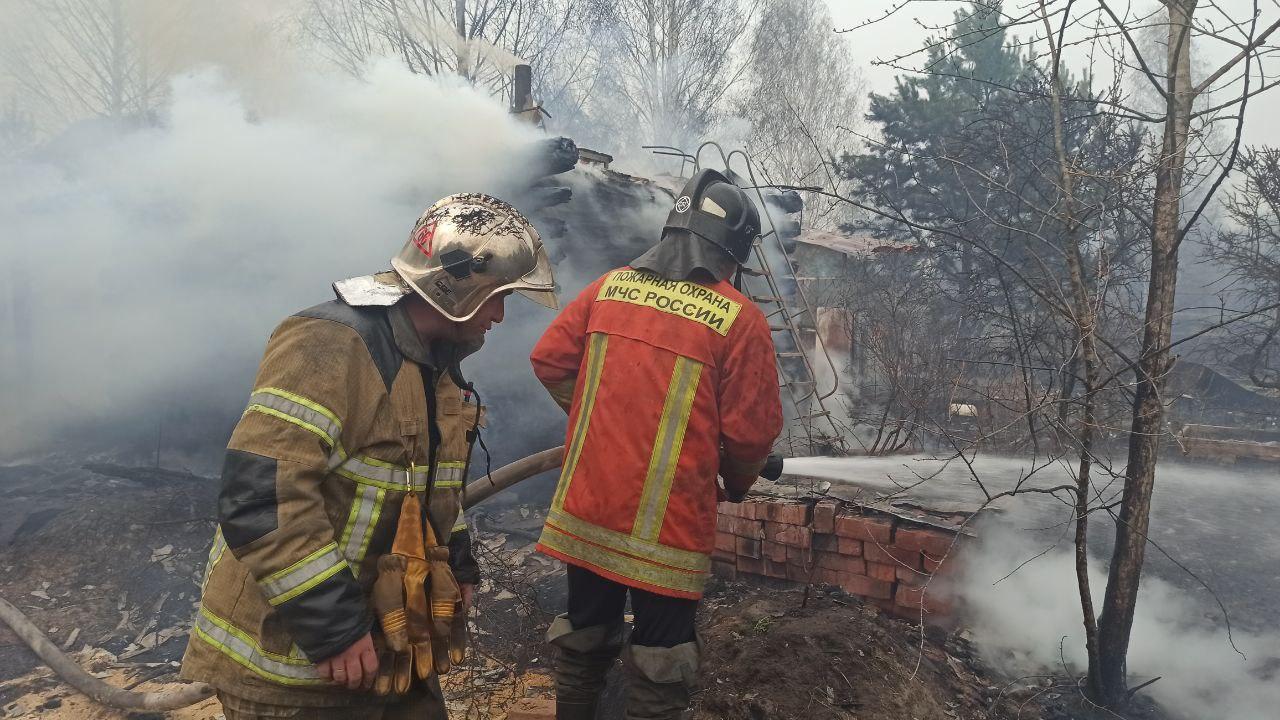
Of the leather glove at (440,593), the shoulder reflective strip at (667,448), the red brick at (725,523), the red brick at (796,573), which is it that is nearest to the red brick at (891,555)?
the red brick at (796,573)

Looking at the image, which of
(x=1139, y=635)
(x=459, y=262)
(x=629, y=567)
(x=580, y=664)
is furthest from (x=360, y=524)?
(x=1139, y=635)

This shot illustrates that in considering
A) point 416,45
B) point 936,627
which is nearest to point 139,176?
point 936,627

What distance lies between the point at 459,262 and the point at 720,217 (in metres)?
1.24

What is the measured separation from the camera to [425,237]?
194 centimetres

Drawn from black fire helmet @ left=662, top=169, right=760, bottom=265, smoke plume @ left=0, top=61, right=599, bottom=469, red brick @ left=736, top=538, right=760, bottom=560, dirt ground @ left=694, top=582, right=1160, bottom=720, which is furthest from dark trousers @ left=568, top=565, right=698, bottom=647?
smoke plume @ left=0, top=61, right=599, bottom=469

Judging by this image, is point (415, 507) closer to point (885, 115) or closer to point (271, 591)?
point (271, 591)

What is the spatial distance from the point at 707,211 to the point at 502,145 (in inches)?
226

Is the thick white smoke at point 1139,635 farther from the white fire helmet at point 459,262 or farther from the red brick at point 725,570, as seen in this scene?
the white fire helmet at point 459,262

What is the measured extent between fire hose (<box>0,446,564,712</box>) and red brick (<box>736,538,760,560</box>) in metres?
1.37

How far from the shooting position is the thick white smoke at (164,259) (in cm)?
698

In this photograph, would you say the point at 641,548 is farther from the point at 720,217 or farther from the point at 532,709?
the point at 532,709

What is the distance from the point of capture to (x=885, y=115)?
715 inches

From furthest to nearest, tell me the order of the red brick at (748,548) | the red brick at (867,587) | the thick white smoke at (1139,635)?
the red brick at (748,548)
the red brick at (867,587)
the thick white smoke at (1139,635)

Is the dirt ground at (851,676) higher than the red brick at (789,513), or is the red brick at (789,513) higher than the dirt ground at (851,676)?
the red brick at (789,513)
